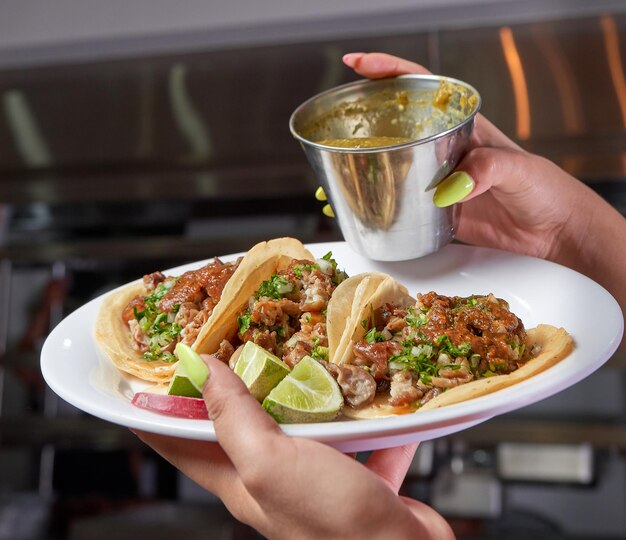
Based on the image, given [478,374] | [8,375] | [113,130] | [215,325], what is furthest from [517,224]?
[8,375]

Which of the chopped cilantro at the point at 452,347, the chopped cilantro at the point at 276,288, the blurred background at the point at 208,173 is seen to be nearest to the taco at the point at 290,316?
the chopped cilantro at the point at 276,288

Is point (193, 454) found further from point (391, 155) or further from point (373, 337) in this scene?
point (391, 155)

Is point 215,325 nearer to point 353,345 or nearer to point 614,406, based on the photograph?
point 353,345

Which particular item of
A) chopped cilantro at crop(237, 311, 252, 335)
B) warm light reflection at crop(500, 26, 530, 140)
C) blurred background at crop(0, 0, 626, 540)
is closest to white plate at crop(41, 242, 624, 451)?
chopped cilantro at crop(237, 311, 252, 335)

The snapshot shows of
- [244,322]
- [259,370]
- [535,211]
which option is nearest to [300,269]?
[244,322]

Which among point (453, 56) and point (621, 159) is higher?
point (453, 56)

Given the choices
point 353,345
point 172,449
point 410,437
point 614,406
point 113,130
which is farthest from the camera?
point 113,130
